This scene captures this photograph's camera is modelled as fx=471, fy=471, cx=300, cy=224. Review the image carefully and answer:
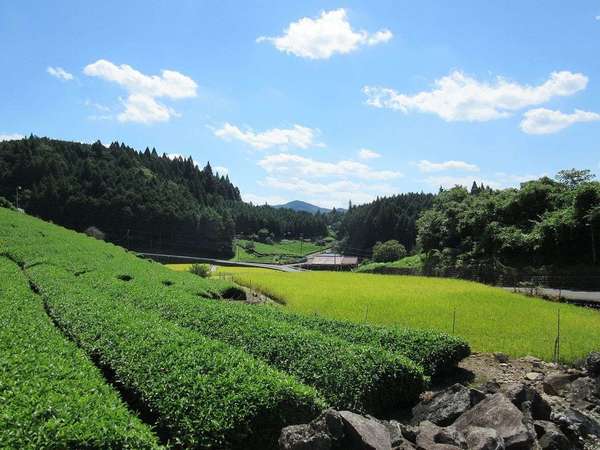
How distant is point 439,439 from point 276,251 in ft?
393

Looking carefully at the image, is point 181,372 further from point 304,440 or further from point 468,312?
point 468,312

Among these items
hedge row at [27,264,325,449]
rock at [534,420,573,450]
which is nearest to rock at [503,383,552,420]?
rock at [534,420,573,450]

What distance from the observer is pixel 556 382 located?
A: 11.4 metres

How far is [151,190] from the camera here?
105m

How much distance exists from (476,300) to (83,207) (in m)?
87.5

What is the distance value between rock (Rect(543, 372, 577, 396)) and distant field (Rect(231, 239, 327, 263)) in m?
90.6

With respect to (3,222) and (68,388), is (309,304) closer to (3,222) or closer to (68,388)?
(68,388)

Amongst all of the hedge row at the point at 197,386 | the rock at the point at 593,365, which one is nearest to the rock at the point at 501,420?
the hedge row at the point at 197,386

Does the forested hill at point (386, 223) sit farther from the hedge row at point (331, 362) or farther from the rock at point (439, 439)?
A: the rock at point (439, 439)

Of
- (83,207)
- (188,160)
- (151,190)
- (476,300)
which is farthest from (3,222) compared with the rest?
(188,160)

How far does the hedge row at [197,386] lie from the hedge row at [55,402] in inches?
24.0

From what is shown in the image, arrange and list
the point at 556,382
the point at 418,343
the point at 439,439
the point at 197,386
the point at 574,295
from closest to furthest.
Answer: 1. the point at 439,439
2. the point at 197,386
3. the point at 556,382
4. the point at 418,343
5. the point at 574,295

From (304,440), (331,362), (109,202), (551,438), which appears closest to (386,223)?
(109,202)

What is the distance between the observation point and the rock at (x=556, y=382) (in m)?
11.3
